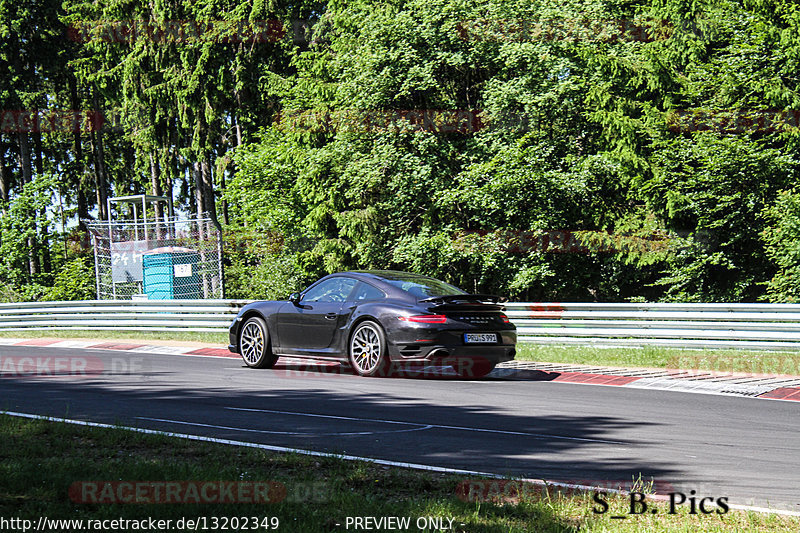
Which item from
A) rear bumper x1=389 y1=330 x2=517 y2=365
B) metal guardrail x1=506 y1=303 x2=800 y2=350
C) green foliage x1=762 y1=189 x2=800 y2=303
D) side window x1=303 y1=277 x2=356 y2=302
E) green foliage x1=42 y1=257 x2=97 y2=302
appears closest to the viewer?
rear bumper x1=389 y1=330 x2=517 y2=365

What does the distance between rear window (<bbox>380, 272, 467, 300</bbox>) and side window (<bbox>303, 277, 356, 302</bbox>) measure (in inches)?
20.8

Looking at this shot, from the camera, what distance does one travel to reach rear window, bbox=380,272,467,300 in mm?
11085

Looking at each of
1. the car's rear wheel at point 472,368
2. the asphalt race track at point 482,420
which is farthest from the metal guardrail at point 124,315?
the car's rear wheel at point 472,368

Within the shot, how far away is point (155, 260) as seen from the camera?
22016mm

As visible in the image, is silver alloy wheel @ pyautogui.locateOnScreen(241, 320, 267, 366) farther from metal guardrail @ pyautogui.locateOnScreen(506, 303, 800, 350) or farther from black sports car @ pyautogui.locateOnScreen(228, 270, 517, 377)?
metal guardrail @ pyautogui.locateOnScreen(506, 303, 800, 350)

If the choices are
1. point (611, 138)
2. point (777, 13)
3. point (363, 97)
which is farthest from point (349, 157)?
point (777, 13)

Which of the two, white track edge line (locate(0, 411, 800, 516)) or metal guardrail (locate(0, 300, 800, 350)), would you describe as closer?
white track edge line (locate(0, 411, 800, 516))

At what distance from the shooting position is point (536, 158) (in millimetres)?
20734

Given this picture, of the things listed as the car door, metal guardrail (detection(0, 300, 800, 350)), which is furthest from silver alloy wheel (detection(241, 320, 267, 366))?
metal guardrail (detection(0, 300, 800, 350))

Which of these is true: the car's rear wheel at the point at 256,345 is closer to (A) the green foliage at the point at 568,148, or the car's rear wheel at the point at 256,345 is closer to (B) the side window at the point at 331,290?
(B) the side window at the point at 331,290

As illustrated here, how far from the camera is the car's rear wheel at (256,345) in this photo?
478 inches

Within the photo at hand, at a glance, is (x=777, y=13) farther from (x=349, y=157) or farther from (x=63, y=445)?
(x=63, y=445)

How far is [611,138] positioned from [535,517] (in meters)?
19.9

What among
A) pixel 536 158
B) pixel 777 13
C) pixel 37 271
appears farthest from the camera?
pixel 37 271
